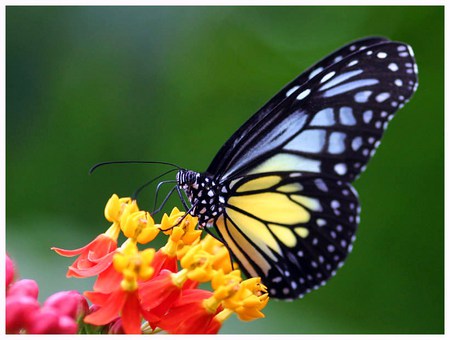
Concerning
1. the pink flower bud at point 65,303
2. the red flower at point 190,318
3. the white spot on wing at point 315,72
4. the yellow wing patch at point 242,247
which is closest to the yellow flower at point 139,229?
the red flower at point 190,318

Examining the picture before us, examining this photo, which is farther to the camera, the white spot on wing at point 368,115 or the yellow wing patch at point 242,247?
the yellow wing patch at point 242,247

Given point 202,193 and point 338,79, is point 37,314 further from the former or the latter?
point 338,79

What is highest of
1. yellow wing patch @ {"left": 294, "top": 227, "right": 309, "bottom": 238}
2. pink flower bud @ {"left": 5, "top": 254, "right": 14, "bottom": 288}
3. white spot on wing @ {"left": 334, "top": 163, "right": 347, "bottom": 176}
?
white spot on wing @ {"left": 334, "top": 163, "right": 347, "bottom": 176}

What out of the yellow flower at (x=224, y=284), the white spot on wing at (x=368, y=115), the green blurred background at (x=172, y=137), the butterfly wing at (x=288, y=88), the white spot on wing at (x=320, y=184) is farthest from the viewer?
the green blurred background at (x=172, y=137)

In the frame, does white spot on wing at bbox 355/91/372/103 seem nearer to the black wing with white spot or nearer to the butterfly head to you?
the black wing with white spot

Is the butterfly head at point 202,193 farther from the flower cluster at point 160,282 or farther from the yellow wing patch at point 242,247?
the flower cluster at point 160,282

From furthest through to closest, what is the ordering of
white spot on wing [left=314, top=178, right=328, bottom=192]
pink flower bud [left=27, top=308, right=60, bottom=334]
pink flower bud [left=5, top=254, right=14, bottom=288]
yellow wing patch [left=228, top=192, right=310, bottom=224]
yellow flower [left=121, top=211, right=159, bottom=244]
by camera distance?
yellow wing patch [left=228, top=192, right=310, bottom=224], white spot on wing [left=314, top=178, right=328, bottom=192], yellow flower [left=121, top=211, right=159, bottom=244], pink flower bud [left=5, top=254, right=14, bottom=288], pink flower bud [left=27, top=308, right=60, bottom=334]

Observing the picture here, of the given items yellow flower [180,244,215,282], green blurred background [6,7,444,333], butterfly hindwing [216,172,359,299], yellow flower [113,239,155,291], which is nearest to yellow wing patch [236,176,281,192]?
butterfly hindwing [216,172,359,299]
